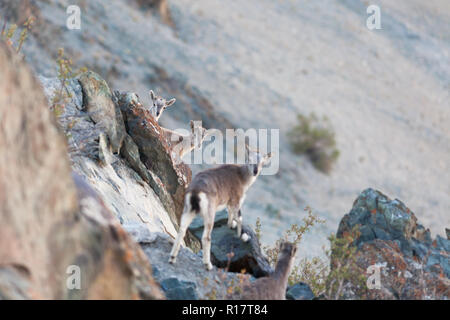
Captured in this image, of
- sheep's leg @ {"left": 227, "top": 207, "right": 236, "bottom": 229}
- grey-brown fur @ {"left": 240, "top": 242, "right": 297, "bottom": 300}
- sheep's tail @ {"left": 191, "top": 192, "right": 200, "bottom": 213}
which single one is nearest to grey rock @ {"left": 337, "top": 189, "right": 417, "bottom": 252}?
sheep's leg @ {"left": 227, "top": 207, "right": 236, "bottom": 229}

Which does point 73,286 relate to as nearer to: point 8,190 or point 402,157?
point 8,190

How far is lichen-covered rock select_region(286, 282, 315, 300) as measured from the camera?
30.6 feet

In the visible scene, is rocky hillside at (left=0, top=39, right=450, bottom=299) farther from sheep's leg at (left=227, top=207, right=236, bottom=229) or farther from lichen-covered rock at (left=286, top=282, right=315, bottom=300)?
sheep's leg at (left=227, top=207, right=236, bottom=229)

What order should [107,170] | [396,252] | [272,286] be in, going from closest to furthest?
[272,286]
[396,252]
[107,170]

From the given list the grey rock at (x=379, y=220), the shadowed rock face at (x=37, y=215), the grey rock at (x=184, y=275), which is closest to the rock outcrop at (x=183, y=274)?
the grey rock at (x=184, y=275)

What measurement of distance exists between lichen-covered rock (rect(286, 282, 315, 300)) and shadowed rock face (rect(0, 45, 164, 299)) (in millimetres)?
3538

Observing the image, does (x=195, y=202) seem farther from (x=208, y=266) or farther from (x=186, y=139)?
(x=186, y=139)

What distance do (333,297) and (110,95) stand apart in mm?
5927

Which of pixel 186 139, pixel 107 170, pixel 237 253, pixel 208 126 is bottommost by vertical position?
pixel 237 253

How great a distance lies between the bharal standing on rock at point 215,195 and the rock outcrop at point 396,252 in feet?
6.98

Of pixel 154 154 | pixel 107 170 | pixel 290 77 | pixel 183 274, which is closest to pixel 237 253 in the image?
pixel 183 274

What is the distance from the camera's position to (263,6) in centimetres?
5491

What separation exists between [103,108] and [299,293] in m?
5.34

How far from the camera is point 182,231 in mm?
8977
